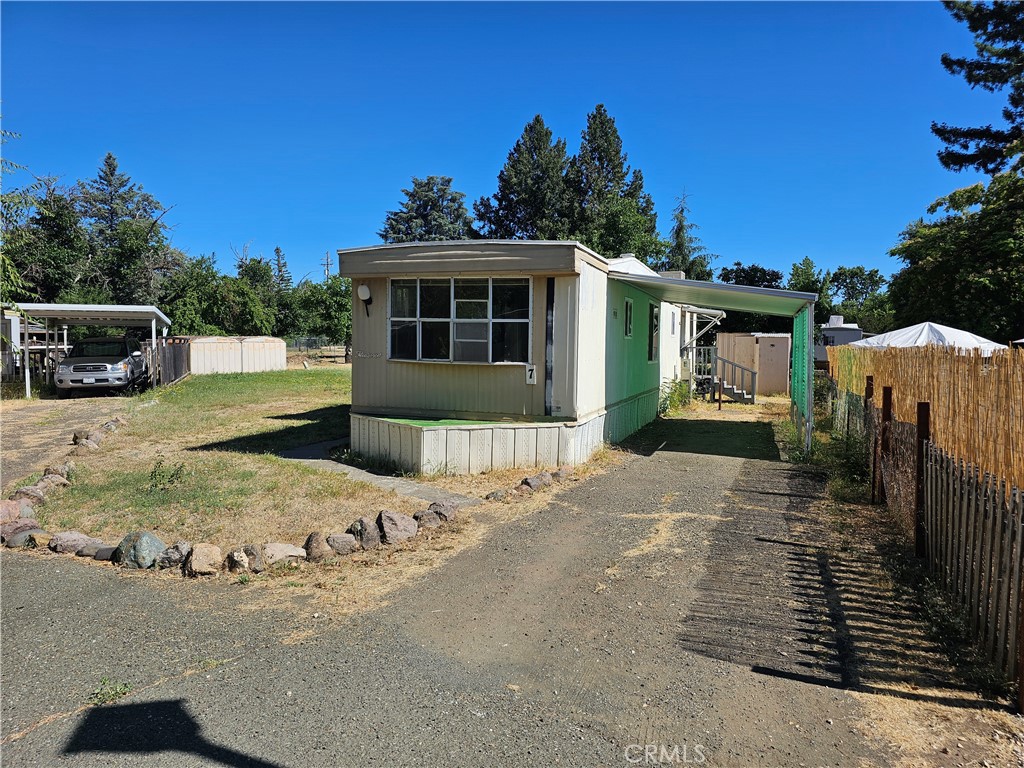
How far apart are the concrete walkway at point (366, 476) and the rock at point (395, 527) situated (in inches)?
32.8

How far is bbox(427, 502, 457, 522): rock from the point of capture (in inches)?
245

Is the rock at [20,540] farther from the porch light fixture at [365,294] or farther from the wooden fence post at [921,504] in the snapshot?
the wooden fence post at [921,504]

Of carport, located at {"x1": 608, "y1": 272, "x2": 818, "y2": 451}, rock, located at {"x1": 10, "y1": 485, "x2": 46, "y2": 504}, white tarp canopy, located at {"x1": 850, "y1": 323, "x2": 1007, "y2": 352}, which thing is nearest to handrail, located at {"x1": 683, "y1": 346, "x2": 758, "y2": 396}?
white tarp canopy, located at {"x1": 850, "y1": 323, "x2": 1007, "y2": 352}

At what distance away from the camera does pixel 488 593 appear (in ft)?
15.3

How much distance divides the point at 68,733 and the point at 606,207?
127ft

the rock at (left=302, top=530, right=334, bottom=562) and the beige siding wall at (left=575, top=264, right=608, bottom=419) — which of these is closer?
the rock at (left=302, top=530, right=334, bottom=562)

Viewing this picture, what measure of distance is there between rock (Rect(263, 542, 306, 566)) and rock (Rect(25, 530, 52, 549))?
206 cm

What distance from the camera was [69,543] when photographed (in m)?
5.48

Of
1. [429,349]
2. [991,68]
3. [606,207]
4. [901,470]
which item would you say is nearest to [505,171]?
[606,207]

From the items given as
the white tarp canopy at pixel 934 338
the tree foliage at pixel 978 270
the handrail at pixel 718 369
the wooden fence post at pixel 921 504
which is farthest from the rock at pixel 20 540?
the tree foliage at pixel 978 270

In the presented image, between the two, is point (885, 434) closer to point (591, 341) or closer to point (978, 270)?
point (591, 341)

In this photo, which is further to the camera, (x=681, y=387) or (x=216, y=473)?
(x=681, y=387)

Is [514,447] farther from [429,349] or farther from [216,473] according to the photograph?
[216,473]

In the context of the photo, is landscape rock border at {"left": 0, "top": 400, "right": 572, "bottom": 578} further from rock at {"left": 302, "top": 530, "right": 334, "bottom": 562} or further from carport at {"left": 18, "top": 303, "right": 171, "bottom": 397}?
carport at {"left": 18, "top": 303, "right": 171, "bottom": 397}
